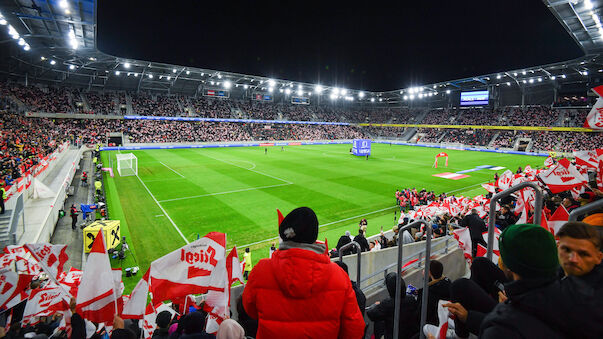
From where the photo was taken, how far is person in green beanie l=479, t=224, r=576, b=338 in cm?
155

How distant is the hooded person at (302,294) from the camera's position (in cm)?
221

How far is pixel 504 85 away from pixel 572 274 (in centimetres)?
7968

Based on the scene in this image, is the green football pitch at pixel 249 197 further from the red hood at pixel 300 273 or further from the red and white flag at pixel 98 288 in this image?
the red hood at pixel 300 273

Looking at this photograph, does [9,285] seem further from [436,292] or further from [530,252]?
[530,252]

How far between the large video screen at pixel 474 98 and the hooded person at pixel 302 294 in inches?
3114

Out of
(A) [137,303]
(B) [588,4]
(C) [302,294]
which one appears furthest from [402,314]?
(B) [588,4]

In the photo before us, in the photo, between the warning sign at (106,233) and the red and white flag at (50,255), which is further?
the warning sign at (106,233)

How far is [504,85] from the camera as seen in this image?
66312 millimetres

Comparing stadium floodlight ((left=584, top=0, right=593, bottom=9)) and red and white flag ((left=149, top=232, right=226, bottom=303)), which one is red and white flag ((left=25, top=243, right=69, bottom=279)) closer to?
red and white flag ((left=149, top=232, right=226, bottom=303))

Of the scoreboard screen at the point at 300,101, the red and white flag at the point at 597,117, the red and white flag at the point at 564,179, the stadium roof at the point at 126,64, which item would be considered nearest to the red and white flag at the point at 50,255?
the red and white flag at the point at 564,179

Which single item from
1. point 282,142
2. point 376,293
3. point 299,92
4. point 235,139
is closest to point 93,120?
point 235,139

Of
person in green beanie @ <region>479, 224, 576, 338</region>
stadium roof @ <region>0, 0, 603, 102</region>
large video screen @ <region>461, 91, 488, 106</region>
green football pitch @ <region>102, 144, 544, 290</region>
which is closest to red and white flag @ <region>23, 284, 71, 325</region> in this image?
green football pitch @ <region>102, 144, 544, 290</region>

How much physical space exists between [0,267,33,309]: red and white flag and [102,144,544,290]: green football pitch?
19.0 ft

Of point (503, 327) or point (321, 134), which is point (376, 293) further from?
point (321, 134)
